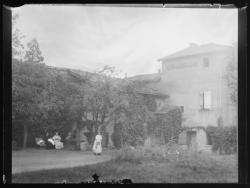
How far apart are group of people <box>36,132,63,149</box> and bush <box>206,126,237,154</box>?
1.14 m

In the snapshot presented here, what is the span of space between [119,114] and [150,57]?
502 millimetres

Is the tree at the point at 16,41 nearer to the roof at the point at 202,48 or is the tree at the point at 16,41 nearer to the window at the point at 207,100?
the roof at the point at 202,48

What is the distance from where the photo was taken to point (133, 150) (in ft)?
7.36

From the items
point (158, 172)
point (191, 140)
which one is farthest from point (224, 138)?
point (158, 172)

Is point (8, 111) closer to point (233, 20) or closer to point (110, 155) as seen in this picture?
point (110, 155)

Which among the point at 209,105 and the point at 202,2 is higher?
the point at 202,2

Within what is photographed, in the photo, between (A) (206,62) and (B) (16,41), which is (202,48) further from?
(B) (16,41)

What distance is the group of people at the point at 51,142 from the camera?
2.20 m

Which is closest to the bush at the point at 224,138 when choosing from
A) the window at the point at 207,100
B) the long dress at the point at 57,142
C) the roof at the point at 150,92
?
the window at the point at 207,100

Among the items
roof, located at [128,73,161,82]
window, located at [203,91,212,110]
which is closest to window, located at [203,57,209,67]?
window, located at [203,91,212,110]

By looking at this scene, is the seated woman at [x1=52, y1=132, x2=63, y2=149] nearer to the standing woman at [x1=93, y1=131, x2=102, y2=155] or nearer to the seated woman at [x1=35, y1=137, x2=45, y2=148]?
the seated woman at [x1=35, y1=137, x2=45, y2=148]

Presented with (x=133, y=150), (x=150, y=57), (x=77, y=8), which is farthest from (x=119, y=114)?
(x=77, y=8)

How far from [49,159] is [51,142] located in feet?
0.41

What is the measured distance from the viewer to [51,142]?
2.21 m
